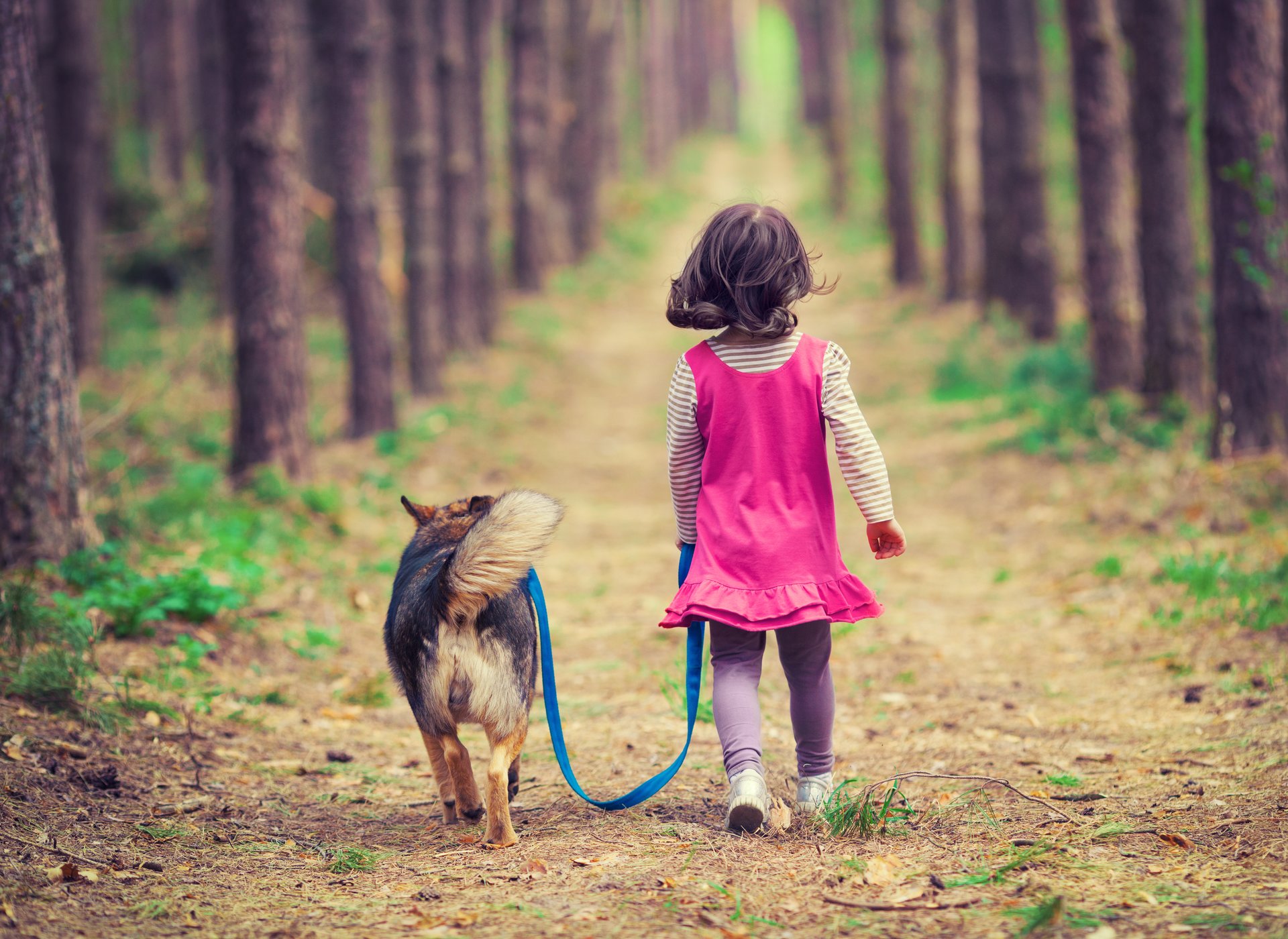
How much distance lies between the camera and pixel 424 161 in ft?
43.2

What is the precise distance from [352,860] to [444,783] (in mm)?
465

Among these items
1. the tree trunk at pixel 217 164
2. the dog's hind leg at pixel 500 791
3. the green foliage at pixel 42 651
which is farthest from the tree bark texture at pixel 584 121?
the dog's hind leg at pixel 500 791

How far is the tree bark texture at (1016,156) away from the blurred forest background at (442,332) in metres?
0.05

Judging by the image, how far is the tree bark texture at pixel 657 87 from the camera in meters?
40.3

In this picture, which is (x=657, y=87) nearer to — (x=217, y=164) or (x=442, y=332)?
(x=217, y=164)

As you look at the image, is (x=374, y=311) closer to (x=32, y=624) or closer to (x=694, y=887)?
(x=32, y=624)

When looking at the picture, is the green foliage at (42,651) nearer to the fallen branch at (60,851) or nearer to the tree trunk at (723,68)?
the fallen branch at (60,851)

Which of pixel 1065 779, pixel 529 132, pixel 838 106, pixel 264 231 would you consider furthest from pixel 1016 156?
pixel 838 106

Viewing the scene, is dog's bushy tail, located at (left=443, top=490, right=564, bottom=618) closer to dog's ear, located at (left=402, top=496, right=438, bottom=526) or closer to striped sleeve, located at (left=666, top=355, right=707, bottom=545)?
striped sleeve, located at (left=666, top=355, right=707, bottom=545)

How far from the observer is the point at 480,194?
54.4ft

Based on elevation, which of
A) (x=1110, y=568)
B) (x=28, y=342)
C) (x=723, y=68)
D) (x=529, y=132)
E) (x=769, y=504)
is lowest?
(x=1110, y=568)

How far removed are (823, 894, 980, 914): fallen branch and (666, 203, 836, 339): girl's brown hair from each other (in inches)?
67.5

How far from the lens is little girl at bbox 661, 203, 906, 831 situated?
3.42 metres

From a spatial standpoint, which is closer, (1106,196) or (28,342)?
(28,342)
